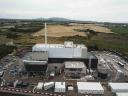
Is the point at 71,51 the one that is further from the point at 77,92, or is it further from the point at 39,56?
the point at 77,92

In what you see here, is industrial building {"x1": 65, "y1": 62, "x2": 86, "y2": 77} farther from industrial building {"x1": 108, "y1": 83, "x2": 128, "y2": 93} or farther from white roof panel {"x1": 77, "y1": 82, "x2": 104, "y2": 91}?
industrial building {"x1": 108, "y1": 83, "x2": 128, "y2": 93}

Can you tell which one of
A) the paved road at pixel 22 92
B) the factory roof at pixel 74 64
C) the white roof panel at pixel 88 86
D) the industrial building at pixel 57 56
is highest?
the industrial building at pixel 57 56

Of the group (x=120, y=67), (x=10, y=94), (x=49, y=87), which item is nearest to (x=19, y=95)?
(x=10, y=94)

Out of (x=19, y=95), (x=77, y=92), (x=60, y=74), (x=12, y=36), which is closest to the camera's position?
(x=19, y=95)

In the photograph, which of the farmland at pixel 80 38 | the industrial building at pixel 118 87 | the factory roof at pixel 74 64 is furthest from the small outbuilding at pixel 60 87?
the farmland at pixel 80 38

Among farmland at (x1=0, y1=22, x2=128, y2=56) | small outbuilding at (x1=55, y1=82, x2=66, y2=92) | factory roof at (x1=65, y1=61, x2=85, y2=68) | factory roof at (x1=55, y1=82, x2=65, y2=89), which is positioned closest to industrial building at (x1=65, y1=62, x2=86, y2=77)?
factory roof at (x1=65, y1=61, x2=85, y2=68)

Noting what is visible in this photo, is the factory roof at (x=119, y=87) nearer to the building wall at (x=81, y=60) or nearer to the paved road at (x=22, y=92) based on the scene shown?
the paved road at (x=22, y=92)
